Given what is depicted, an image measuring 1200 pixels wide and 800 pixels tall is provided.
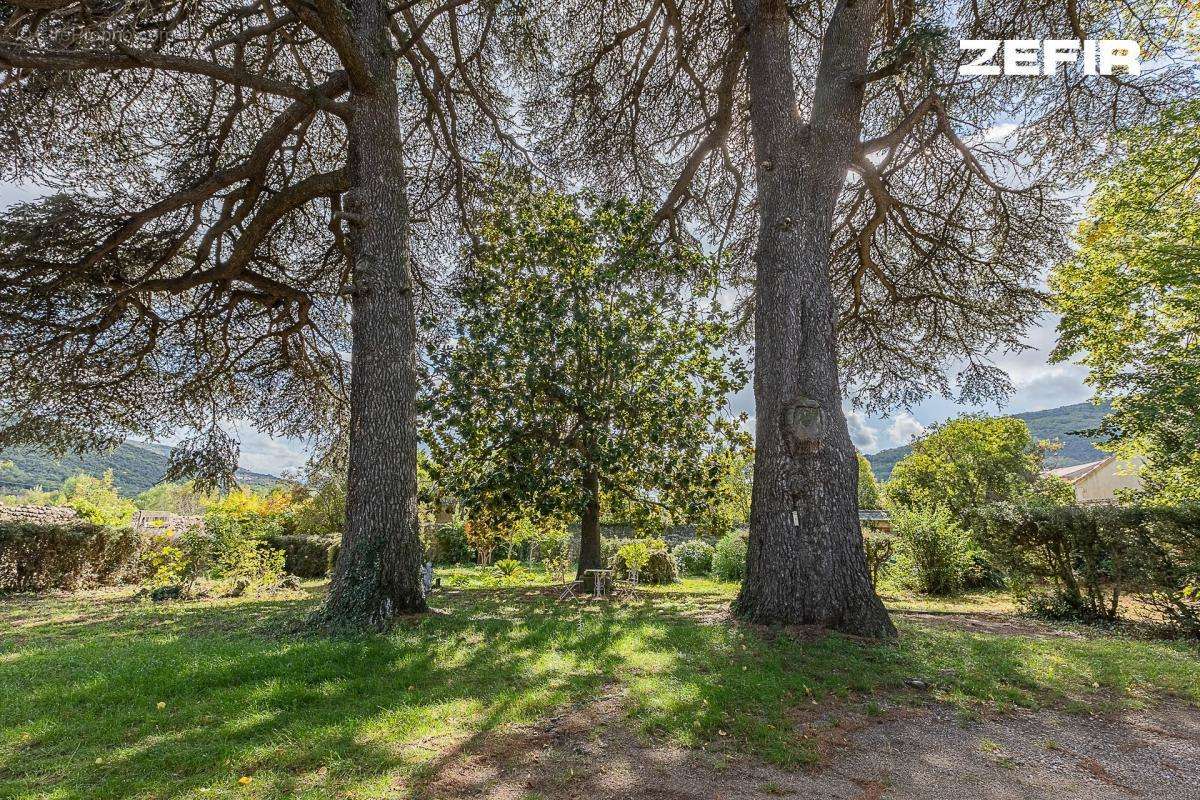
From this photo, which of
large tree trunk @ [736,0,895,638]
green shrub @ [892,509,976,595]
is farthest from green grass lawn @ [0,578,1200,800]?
green shrub @ [892,509,976,595]

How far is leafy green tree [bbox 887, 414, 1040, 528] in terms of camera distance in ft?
79.6

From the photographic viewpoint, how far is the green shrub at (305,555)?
14.9 m

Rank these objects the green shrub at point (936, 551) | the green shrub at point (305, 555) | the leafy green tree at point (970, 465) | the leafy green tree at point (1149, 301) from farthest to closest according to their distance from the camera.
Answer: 1. the leafy green tree at point (970, 465)
2. the green shrub at point (305, 555)
3. the green shrub at point (936, 551)
4. the leafy green tree at point (1149, 301)

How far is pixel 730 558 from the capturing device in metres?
15.7

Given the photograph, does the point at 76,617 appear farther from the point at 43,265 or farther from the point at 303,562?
the point at 303,562

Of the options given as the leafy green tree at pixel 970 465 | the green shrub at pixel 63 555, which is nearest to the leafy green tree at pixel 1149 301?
the leafy green tree at pixel 970 465

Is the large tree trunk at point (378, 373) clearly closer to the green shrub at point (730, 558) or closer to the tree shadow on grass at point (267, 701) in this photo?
the tree shadow on grass at point (267, 701)

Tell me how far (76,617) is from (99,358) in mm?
3592

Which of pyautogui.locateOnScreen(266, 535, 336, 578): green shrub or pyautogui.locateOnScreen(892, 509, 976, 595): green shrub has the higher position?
pyautogui.locateOnScreen(892, 509, 976, 595): green shrub

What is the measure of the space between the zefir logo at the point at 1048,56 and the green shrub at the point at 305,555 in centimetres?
1732

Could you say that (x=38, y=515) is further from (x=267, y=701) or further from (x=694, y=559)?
(x=694, y=559)

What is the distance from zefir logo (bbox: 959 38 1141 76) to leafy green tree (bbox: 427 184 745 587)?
17.9 feet

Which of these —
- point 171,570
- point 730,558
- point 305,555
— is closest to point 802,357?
point 730,558

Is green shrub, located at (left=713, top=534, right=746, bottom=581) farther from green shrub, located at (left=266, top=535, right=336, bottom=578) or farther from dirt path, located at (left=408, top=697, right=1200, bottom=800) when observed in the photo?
dirt path, located at (left=408, top=697, right=1200, bottom=800)
